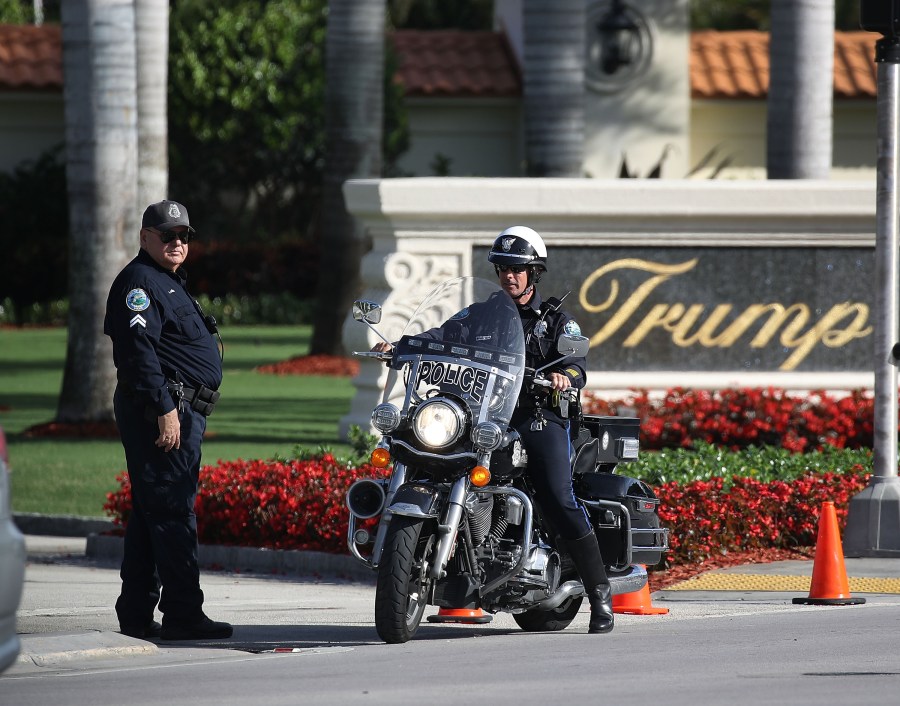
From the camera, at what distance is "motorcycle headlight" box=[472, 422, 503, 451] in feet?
26.6

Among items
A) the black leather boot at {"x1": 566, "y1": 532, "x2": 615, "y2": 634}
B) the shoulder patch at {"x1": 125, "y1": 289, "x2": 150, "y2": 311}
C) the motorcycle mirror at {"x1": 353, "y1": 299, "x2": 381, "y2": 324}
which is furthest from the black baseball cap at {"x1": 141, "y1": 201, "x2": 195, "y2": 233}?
the black leather boot at {"x1": 566, "y1": 532, "x2": 615, "y2": 634}

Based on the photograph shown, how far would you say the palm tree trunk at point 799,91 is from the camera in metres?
18.2

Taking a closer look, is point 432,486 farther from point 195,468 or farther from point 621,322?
point 621,322

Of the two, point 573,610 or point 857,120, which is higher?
point 857,120

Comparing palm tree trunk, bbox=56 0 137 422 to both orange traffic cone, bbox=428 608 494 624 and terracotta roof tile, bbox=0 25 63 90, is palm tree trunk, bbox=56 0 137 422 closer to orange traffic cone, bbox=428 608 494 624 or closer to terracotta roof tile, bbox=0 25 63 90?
orange traffic cone, bbox=428 608 494 624

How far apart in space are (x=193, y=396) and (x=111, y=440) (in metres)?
8.73

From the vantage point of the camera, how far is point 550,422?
28.2 ft

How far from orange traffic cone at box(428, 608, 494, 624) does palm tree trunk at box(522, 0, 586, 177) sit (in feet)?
36.6

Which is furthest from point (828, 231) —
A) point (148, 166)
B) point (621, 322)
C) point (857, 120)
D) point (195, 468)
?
point (857, 120)

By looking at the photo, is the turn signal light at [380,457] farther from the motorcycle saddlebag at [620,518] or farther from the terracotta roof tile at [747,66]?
the terracotta roof tile at [747,66]

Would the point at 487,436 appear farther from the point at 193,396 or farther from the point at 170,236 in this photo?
the point at 170,236

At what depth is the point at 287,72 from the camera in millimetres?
34969

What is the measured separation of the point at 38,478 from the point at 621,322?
16.7 ft

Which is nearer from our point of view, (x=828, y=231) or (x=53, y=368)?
(x=828, y=231)
